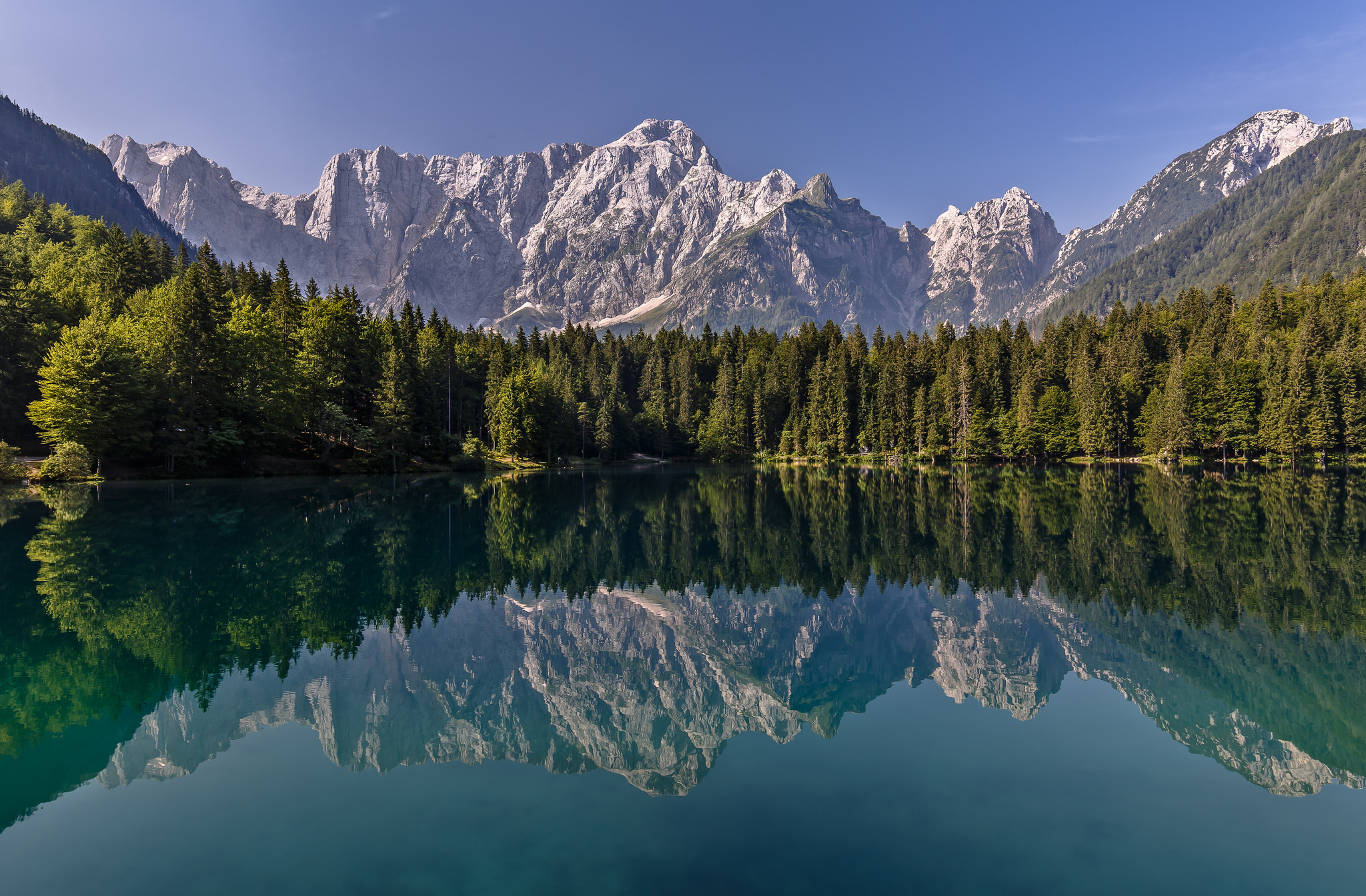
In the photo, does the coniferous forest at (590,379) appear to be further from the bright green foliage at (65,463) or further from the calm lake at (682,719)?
the calm lake at (682,719)

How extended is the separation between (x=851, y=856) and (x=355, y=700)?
817 centimetres

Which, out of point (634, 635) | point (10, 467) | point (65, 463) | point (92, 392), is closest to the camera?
point (634, 635)

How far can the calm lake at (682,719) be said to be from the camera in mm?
6609

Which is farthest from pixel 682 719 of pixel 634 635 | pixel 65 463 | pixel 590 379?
pixel 590 379

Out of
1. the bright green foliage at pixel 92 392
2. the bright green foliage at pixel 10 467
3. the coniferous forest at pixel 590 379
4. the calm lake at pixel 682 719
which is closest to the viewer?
the calm lake at pixel 682 719

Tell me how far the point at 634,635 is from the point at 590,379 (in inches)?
3988

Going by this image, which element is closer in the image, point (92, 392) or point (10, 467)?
point (10, 467)

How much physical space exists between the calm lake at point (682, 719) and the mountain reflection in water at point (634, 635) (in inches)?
3.4

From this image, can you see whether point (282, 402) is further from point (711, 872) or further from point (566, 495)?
point (711, 872)

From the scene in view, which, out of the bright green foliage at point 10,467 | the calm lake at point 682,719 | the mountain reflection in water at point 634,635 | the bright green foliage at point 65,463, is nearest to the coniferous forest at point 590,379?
the bright green foliage at point 65,463

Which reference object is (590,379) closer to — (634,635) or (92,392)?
(92,392)

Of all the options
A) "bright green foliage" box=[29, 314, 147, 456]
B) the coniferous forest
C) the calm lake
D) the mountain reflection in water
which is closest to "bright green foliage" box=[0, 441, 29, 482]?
"bright green foliage" box=[29, 314, 147, 456]

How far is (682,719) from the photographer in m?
10.5

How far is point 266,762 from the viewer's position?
8.79 meters
